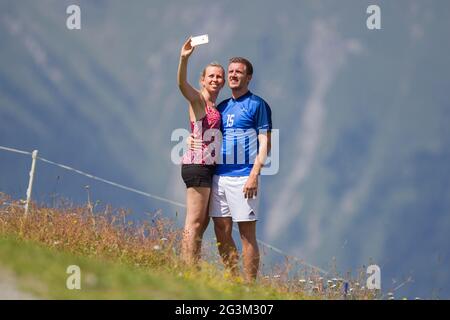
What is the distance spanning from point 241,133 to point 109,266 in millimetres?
1856

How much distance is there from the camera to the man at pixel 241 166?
6652mm

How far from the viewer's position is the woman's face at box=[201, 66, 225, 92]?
6766 mm

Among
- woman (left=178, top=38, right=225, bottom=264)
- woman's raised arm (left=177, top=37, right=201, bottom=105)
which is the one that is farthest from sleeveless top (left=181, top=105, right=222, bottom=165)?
woman's raised arm (left=177, top=37, right=201, bottom=105)

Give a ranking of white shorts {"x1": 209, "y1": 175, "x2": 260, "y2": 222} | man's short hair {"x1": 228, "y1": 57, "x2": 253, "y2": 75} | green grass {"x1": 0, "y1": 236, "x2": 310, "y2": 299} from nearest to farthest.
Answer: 1. green grass {"x1": 0, "y1": 236, "x2": 310, "y2": 299}
2. white shorts {"x1": 209, "y1": 175, "x2": 260, "y2": 222}
3. man's short hair {"x1": 228, "y1": 57, "x2": 253, "y2": 75}

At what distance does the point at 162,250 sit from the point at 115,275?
1902 millimetres

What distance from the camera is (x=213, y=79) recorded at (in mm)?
6762

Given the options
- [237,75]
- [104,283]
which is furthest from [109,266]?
[237,75]

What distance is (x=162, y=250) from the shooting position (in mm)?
7348

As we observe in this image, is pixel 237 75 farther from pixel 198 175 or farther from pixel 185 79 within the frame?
pixel 198 175

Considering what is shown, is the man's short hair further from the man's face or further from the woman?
the woman

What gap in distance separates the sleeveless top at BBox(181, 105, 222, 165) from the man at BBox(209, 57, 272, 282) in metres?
0.09
